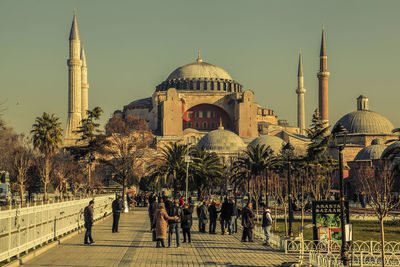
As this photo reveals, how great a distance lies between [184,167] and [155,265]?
32744 millimetres

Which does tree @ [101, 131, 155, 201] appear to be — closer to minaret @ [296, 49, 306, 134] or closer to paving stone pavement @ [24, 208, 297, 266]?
paving stone pavement @ [24, 208, 297, 266]

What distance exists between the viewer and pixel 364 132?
282ft

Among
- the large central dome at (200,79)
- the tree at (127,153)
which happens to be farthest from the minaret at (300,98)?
the tree at (127,153)

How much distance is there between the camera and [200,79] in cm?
11456

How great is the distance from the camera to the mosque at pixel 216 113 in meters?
86.1

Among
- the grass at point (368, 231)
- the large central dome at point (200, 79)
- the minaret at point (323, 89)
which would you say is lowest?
the grass at point (368, 231)

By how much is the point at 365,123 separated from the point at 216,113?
3247 cm

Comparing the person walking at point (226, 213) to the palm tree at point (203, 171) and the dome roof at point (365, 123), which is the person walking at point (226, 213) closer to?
the palm tree at point (203, 171)

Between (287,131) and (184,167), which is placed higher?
(287,131)

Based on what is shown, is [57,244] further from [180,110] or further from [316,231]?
[180,110]

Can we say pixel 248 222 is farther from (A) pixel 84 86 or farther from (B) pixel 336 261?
(A) pixel 84 86

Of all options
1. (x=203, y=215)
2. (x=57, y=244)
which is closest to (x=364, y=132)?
(x=203, y=215)

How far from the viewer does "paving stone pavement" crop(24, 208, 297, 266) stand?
539 inches

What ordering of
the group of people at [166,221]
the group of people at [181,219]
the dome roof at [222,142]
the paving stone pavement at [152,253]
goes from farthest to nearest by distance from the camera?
the dome roof at [222,142] → the group of people at [181,219] → the group of people at [166,221] → the paving stone pavement at [152,253]
